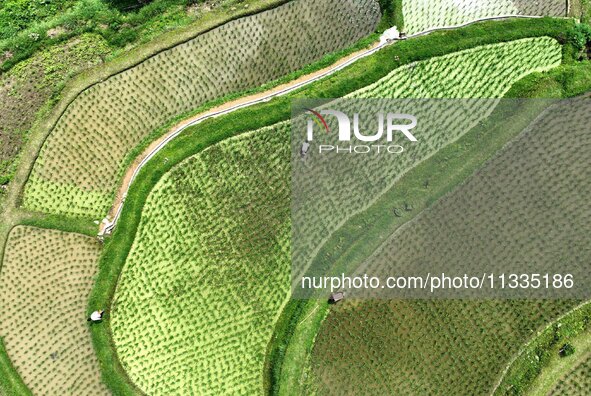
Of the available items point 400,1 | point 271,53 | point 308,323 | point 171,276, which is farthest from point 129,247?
point 400,1

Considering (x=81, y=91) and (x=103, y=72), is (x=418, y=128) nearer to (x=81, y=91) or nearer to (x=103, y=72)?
(x=103, y=72)

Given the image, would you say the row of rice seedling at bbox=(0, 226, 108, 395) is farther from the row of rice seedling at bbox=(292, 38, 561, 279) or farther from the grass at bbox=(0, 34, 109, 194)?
the row of rice seedling at bbox=(292, 38, 561, 279)

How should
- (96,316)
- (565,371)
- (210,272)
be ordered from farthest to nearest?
(565,371), (210,272), (96,316)

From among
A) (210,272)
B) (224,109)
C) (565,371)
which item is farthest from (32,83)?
(565,371)

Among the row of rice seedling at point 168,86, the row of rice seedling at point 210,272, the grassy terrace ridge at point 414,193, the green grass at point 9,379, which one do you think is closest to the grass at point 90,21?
the row of rice seedling at point 168,86

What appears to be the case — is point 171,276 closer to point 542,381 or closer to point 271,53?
point 271,53

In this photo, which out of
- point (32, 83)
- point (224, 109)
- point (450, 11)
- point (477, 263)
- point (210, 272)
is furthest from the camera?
point (450, 11)

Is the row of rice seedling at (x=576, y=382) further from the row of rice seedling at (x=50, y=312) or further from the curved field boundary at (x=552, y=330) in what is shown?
the row of rice seedling at (x=50, y=312)

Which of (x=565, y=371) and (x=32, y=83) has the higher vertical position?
(x=32, y=83)
